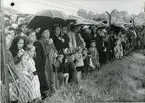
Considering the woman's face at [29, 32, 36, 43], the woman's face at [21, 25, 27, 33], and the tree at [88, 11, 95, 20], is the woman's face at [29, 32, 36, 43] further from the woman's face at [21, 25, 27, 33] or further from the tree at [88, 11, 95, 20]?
the tree at [88, 11, 95, 20]

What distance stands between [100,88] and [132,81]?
1.57 feet

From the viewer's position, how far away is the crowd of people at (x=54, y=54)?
3.02 meters

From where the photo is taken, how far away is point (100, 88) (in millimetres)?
3533

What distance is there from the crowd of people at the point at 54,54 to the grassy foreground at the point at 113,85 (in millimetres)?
93

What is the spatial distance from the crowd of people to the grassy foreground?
0.09 m

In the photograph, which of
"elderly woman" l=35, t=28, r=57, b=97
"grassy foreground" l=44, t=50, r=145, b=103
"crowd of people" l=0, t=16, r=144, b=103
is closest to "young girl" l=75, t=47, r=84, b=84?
"crowd of people" l=0, t=16, r=144, b=103

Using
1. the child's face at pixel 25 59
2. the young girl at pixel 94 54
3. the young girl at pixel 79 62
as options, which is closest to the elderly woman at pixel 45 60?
the child's face at pixel 25 59

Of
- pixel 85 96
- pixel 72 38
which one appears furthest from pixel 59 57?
pixel 85 96

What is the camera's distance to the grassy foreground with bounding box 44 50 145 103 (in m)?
3.39

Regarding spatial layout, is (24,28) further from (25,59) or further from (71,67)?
(71,67)

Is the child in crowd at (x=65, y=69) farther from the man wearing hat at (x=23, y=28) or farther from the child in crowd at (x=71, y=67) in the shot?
the man wearing hat at (x=23, y=28)

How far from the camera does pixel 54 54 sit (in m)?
3.26

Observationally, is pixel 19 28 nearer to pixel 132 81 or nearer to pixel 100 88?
pixel 100 88

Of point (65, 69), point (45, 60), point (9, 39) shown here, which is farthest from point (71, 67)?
point (9, 39)
